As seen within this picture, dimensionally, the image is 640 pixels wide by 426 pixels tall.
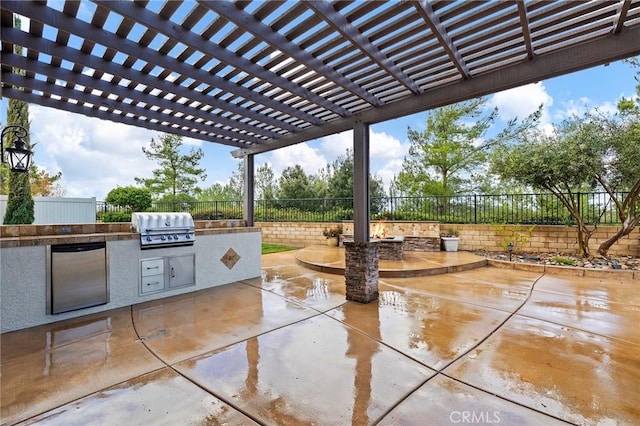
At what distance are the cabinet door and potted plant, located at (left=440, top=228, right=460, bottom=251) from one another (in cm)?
713

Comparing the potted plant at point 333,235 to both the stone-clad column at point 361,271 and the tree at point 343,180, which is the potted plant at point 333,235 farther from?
the tree at point 343,180

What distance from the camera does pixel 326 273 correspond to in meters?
6.52

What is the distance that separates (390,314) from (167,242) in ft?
12.1

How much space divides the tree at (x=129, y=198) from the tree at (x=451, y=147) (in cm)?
1193

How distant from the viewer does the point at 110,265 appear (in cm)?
409

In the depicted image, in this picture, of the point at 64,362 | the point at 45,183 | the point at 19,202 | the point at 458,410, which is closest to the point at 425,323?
the point at 458,410

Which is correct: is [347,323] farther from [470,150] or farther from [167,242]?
[470,150]

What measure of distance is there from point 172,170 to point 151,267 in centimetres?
1285

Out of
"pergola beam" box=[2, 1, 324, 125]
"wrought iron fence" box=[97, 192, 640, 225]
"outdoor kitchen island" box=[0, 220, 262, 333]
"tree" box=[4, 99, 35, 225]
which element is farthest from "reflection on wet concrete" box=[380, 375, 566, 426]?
"tree" box=[4, 99, 35, 225]

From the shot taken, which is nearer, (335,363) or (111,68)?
(335,363)

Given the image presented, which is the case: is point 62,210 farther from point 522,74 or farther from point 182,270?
point 522,74

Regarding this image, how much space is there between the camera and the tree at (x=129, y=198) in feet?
37.9

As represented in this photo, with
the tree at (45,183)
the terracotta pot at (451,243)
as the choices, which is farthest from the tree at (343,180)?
the tree at (45,183)

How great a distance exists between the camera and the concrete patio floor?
1907 millimetres
